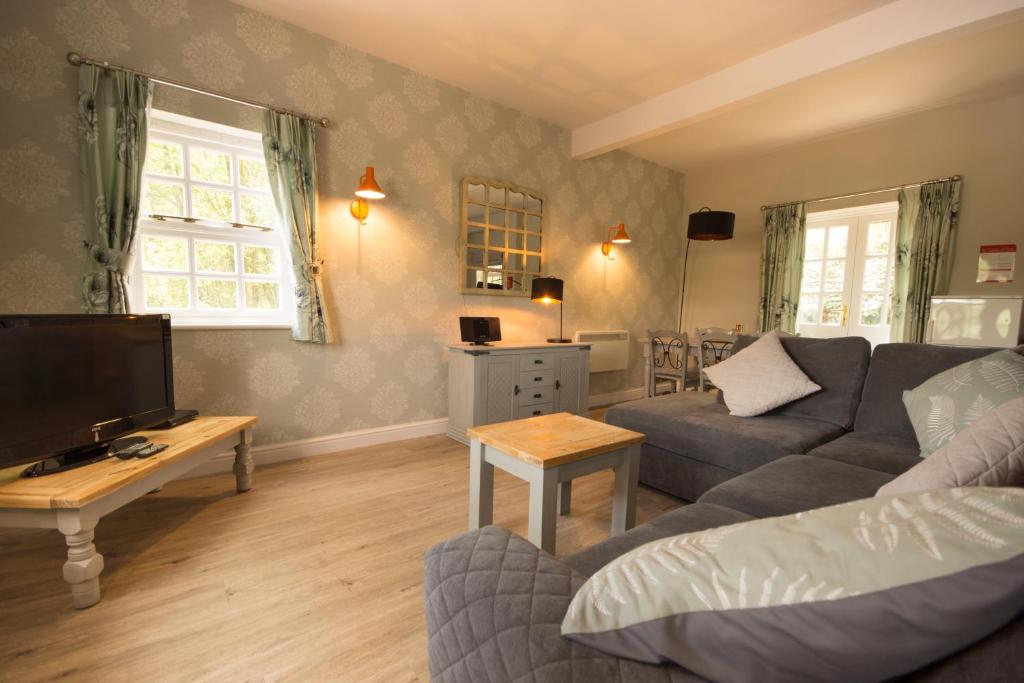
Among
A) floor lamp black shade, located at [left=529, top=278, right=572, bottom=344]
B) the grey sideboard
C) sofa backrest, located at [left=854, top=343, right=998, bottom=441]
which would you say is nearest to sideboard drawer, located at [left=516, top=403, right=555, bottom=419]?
the grey sideboard

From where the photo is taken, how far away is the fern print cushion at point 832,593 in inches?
16.8

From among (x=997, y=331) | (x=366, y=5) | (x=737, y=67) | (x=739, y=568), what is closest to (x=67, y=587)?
(x=739, y=568)

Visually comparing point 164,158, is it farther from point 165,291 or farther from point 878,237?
point 878,237

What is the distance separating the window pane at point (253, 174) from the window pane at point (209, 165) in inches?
2.9

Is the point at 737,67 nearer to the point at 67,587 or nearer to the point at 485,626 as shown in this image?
the point at 485,626

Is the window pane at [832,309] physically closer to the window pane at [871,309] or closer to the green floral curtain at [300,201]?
the window pane at [871,309]

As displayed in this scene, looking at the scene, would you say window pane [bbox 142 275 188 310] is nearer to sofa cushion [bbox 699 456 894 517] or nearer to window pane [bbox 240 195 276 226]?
window pane [bbox 240 195 276 226]

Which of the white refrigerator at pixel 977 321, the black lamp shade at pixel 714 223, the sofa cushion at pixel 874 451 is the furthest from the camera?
the black lamp shade at pixel 714 223

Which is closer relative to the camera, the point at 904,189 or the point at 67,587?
the point at 67,587

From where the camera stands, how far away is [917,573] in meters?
0.43

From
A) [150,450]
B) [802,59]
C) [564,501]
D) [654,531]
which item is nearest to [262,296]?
[150,450]

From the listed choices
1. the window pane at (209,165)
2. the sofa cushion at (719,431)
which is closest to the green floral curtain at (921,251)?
the sofa cushion at (719,431)

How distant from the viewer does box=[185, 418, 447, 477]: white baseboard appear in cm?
275

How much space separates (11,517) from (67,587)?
37 centimetres
